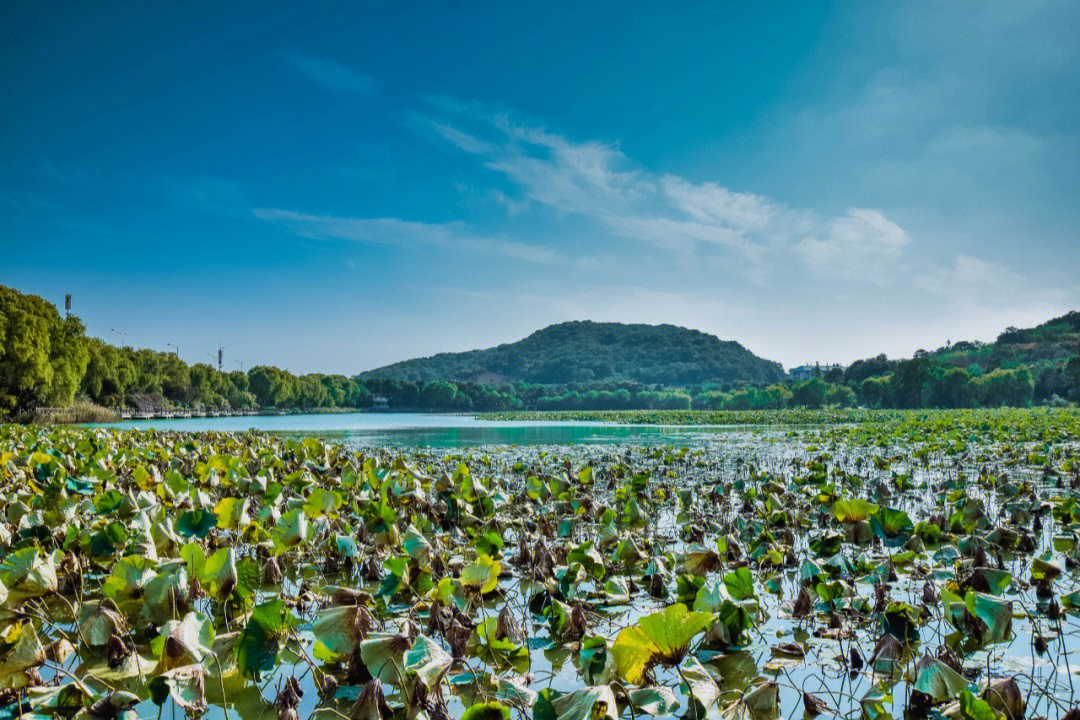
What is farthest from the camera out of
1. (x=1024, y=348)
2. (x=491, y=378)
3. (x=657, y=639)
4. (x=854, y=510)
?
(x=491, y=378)

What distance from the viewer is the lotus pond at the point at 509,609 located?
2691mm

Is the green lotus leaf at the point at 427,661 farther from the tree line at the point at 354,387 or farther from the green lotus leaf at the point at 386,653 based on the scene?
the tree line at the point at 354,387

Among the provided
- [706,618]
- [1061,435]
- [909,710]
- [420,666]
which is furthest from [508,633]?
[1061,435]

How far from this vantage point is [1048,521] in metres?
7.23

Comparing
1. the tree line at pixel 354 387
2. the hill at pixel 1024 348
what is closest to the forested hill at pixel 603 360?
the tree line at pixel 354 387

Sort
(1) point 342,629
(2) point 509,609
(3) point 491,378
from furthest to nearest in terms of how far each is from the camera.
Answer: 1. (3) point 491,378
2. (2) point 509,609
3. (1) point 342,629

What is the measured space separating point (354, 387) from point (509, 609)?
12422cm

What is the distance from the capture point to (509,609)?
136 inches

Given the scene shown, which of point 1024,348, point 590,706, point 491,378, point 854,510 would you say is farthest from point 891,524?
point 491,378

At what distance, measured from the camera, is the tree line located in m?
35.0

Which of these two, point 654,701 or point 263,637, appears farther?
point 263,637

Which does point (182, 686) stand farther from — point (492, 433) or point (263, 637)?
point (492, 433)

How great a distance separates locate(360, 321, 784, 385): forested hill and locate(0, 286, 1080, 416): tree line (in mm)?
11674

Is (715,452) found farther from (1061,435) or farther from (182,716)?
(182,716)
